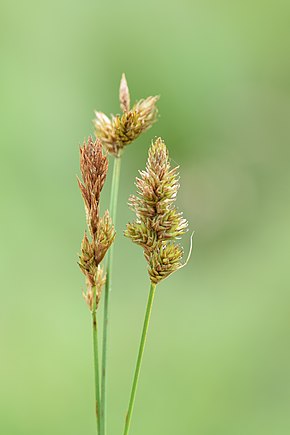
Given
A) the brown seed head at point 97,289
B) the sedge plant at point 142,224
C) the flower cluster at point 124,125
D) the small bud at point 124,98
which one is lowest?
the brown seed head at point 97,289

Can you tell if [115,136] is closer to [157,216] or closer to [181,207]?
[157,216]

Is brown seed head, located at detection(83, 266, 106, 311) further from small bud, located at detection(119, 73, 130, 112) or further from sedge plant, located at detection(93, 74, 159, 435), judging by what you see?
small bud, located at detection(119, 73, 130, 112)

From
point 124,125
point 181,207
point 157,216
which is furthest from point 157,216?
point 181,207

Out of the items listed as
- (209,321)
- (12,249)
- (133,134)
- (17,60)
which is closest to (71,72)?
(17,60)

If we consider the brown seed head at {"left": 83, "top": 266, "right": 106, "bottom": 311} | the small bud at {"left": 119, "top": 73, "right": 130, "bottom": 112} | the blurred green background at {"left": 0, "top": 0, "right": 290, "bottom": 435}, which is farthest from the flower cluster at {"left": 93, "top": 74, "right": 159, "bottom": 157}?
the blurred green background at {"left": 0, "top": 0, "right": 290, "bottom": 435}

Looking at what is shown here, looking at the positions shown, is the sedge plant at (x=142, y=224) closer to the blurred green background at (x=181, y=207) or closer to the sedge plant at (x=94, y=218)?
the sedge plant at (x=94, y=218)

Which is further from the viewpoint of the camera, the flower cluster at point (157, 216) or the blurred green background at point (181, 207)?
the blurred green background at point (181, 207)

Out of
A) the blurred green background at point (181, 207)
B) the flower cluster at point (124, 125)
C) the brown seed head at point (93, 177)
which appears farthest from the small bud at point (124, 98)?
the blurred green background at point (181, 207)
